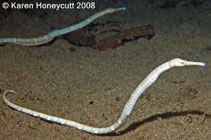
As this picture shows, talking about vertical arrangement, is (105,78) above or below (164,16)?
below

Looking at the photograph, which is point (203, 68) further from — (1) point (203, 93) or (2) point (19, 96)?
(2) point (19, 96)

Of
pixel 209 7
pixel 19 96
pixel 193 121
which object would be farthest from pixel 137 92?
pixel 209 7

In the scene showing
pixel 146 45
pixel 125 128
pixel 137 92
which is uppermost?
pixel 137 92

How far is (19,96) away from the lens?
13.8 ft

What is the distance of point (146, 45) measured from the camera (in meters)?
6.41

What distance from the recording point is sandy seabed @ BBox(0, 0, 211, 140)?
3.38 m

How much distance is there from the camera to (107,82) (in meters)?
4.82

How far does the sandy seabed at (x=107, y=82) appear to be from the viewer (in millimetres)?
3385

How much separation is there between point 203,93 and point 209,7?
6.20 m

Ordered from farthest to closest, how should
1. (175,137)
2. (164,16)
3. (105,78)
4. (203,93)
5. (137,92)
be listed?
1. (164,16)
2. (105,78)
3. (203,93)
4. (175,137)
5. (137,92)

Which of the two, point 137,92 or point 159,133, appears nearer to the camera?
point 137,92

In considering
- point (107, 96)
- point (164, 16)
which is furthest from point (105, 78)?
point (164, 16)

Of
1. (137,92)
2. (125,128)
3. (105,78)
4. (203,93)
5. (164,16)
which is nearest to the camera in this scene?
(137,92)

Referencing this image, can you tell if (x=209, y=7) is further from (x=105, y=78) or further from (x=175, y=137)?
(x=175, y=137)
